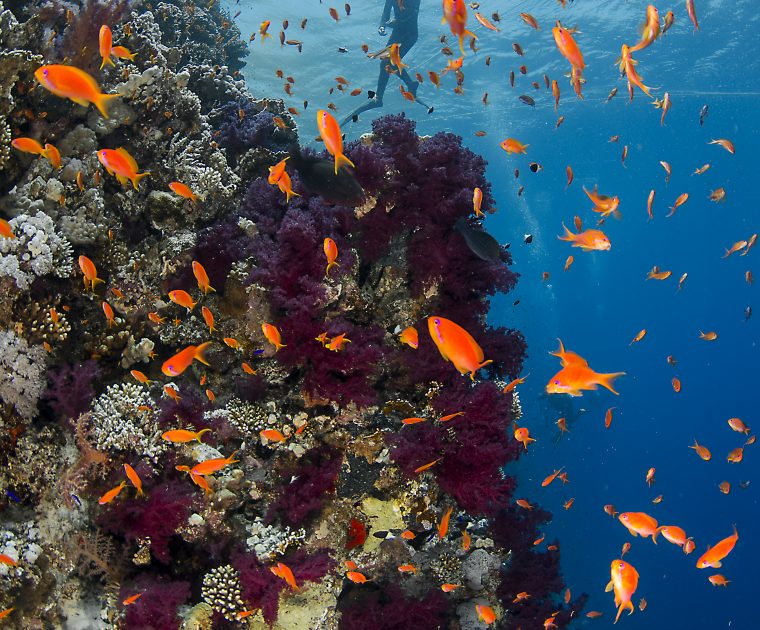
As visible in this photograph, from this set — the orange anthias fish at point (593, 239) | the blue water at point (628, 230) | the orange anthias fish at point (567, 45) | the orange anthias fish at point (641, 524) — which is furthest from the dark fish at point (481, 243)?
the blue water at point (628, 230)

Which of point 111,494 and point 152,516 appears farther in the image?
point 152,516

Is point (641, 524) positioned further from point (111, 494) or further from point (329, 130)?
point (111, 494)

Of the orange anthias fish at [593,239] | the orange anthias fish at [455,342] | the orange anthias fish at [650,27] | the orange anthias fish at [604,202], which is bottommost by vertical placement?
the orange anthias fish at [604,202]

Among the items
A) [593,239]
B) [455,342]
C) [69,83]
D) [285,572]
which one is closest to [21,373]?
[69,83]

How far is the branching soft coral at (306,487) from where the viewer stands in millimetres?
4469

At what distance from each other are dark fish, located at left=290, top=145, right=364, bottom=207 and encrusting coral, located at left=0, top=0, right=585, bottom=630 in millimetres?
20

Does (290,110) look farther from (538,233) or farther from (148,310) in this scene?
(538,233)

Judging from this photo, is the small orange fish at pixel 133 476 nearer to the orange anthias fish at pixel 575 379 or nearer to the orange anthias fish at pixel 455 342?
the orange anthias fish at pixel 455 342

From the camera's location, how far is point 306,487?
4508 mm

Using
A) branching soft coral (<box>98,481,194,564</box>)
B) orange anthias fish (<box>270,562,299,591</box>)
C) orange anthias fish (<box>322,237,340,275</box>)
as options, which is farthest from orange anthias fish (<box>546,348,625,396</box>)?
branching soft coral (<box>98,481,194,564</box>)

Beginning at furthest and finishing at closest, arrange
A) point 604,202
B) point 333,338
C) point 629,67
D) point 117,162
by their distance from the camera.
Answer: point 604,202 → point 629,67 → point 333,338 → point 117,162

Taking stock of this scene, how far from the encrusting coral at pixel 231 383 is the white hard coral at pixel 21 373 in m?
0.02

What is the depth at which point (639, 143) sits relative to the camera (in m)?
50.8

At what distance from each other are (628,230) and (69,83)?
114 m
